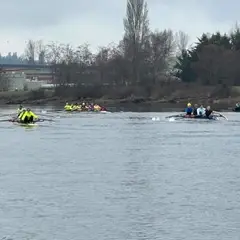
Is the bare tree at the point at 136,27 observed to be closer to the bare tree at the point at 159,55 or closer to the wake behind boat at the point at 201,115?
the bare tree at the point at 159,55

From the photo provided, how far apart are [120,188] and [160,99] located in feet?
292

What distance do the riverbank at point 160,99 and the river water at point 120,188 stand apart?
59.4 meters

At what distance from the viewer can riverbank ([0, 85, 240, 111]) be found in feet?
338

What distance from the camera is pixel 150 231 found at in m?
17.7

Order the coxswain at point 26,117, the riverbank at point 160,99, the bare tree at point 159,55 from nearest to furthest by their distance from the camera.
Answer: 1. the coxswain at point 26,117
2. the riverbank at point 160,99
3. the bare tree at point 159,55

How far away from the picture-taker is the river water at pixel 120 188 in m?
17.8

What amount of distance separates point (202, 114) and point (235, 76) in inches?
2078

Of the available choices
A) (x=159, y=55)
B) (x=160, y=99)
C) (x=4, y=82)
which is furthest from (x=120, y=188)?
(x=4, y=82)

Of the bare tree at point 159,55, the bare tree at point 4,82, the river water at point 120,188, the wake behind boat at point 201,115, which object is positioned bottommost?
the river water at point 120,188

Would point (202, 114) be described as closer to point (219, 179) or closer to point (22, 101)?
point (219, 179)

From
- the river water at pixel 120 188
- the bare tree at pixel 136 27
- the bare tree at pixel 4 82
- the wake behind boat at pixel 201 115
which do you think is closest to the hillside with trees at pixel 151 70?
the bare tree at pixel 136 27

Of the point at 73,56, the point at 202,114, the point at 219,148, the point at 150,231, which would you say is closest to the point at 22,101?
the point at 73,56

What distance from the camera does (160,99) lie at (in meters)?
112

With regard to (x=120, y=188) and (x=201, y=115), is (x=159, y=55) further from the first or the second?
(x=120, y=188)
